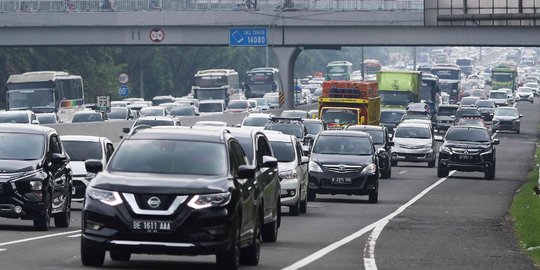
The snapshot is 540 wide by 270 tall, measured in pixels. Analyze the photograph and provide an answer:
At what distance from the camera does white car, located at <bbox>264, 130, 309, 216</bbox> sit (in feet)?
103

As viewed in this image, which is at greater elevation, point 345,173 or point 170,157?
point 170,157

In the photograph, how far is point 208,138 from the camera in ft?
60.5

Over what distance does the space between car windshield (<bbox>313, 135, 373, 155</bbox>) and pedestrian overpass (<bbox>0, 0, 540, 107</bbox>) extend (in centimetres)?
4313

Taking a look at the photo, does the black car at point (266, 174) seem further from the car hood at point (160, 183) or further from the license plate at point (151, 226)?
the license plate at point (151, 226)

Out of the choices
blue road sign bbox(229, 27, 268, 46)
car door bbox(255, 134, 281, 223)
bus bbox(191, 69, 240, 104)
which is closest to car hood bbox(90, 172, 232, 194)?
car door bbox(255, 134, 281, 223)

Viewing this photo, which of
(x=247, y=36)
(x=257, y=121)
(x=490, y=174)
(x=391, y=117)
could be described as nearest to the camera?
(x=490, y=174)

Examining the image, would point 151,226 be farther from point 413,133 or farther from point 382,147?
point 413,133

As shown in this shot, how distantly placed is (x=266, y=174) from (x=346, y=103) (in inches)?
1735

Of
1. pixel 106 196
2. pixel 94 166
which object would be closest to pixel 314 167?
pixel 94 166

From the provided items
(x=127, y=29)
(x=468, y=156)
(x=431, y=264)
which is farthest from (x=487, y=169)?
(x=127, y=29)

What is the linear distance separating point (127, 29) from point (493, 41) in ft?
65.9

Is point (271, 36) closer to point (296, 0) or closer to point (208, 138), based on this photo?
point (296, 0)

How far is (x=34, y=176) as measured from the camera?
2414 cm

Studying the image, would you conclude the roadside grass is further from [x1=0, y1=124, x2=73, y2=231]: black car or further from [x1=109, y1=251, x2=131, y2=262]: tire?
[x1=0, y1=124, x2=73, y2=231]: black car
